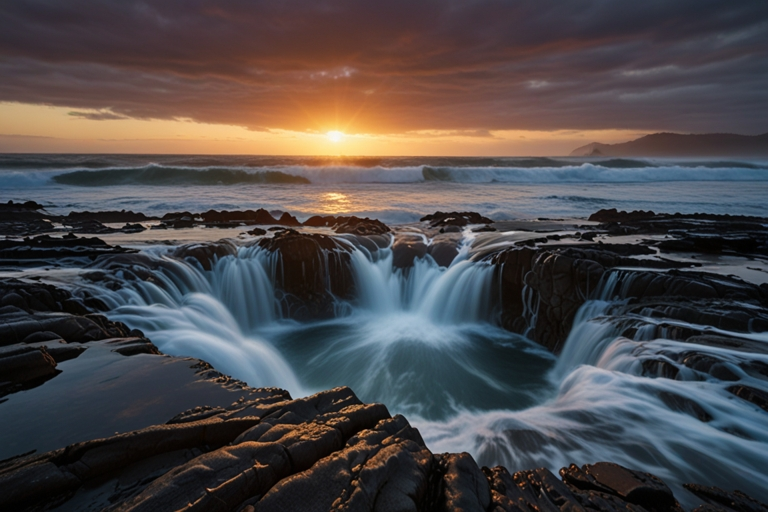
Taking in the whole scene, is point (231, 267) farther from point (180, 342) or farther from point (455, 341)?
point (455, 341)

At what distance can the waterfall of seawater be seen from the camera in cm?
451

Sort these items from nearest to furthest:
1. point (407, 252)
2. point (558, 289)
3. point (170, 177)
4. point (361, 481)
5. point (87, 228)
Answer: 1. point (361, 481)
2. point (558, 289)
3. point (407, 252)
4. point (87, 228)
5. point (170, 177)

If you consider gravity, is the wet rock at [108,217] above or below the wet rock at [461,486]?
below

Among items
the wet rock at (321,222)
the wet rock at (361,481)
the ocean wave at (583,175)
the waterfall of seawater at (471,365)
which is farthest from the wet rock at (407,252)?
the ocean wave at (583,175)

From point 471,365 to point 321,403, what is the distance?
5.67 metres

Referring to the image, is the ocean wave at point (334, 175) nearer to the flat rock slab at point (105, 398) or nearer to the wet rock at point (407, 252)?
the wet rock at point (407, 252)

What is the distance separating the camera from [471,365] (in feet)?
28.9

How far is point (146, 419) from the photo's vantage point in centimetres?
352

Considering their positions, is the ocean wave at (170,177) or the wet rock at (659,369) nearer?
the wet rock at (659,369)

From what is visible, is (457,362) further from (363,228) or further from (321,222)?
(321,222)

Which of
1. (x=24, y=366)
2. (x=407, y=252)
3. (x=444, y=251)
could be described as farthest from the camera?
(x=407, y=252)

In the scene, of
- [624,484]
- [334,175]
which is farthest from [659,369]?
[334,175]

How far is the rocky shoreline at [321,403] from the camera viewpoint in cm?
266

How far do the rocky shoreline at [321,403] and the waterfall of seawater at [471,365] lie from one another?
253 mm
